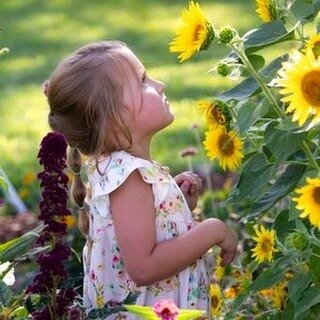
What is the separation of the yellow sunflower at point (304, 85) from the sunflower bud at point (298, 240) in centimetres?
33

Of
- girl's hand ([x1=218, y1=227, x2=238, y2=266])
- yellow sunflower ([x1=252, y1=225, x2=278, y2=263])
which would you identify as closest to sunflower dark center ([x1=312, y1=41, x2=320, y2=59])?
yellow sunflower ([x1=252, y1=225, x2=278, y2=263])

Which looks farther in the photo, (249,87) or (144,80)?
(144,80)

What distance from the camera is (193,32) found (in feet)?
11.7

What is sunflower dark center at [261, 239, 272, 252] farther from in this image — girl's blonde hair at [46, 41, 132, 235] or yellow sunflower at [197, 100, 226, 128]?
girl's blonde hair at [46, 41, 132, 235]

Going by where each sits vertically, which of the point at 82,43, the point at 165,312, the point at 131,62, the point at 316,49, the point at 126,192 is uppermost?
the point at 316,49

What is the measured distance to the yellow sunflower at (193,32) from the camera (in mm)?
3525

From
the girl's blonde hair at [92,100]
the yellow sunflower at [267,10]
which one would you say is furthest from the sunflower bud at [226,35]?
the girl's blonde hair at [92,100]

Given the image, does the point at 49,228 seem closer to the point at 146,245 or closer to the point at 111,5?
the point at 146,245

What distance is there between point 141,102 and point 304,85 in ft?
2.31

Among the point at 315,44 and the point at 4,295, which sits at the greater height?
the point at 315,44

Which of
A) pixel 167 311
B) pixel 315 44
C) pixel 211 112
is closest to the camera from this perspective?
pixel 167 311

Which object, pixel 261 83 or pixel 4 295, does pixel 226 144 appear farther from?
pixel 4 295

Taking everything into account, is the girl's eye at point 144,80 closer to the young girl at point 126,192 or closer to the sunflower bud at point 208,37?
the young girl at point 126,192

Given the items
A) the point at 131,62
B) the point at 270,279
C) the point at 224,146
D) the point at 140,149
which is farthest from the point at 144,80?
the point at 270,279
